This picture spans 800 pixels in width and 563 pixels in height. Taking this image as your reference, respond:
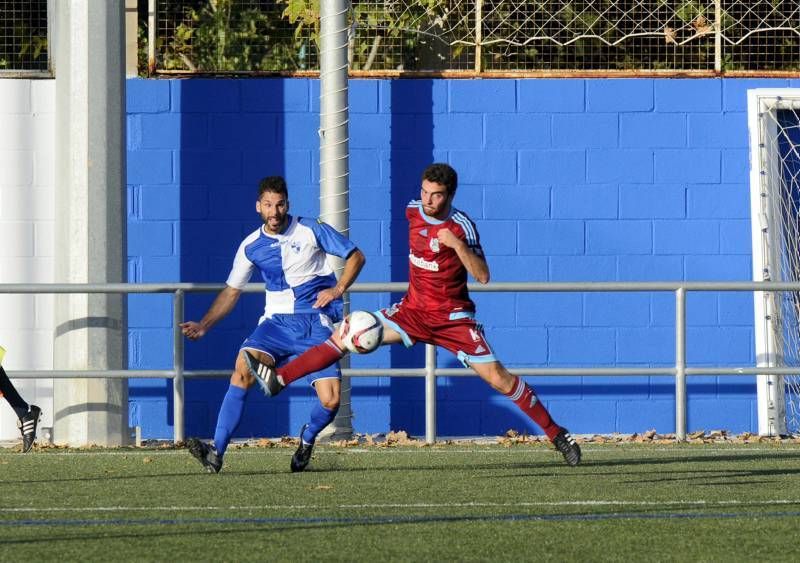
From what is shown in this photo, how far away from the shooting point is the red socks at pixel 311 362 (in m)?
8.99

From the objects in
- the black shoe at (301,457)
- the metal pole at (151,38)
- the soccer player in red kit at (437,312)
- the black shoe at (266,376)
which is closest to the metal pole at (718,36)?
the metal pole at (151,38)

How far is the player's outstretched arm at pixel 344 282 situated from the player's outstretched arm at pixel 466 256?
0.77m

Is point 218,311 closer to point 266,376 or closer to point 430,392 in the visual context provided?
point 266,376

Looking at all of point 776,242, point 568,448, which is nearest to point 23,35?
point 568,448

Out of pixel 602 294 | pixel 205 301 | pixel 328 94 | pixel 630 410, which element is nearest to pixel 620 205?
pixel 602 294

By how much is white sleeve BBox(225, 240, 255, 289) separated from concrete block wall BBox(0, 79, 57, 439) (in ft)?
11.3

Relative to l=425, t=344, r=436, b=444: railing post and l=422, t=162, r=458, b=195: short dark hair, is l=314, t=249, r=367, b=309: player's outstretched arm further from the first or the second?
l=425, t=344, r=436, b=444: railing post

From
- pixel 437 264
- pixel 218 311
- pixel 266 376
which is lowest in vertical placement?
pixel 266 376

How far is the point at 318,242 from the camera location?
934 centimetres

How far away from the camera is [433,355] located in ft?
37.7

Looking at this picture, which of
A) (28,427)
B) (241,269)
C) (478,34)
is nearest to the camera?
(241,269)

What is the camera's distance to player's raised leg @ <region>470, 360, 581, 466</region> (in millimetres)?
8961

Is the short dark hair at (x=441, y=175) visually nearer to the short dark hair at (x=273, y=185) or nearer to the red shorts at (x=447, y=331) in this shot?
the red shorts at (x=447, y=331)

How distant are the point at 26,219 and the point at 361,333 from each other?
457cm
